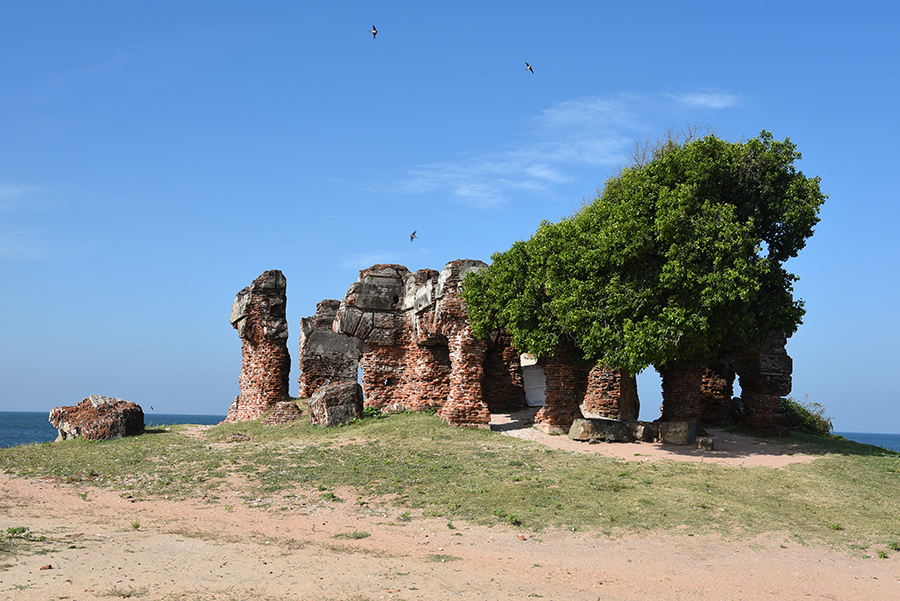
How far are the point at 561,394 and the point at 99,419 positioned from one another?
12.5 meters

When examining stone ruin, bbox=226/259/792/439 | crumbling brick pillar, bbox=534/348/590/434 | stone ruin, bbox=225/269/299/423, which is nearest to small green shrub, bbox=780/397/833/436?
stone ruin, bbox=226/259/792/439

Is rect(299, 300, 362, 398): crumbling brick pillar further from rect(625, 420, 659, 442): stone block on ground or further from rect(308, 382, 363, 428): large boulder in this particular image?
rect(625, 420, 659, 442): stone block on ground

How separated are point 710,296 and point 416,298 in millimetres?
9172

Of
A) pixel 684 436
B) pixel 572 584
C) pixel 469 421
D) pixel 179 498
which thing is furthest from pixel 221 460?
pixel 684 436

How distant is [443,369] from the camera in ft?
71.9

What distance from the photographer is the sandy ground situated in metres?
7.46

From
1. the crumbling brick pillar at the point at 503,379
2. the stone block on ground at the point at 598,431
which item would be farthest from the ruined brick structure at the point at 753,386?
the crumbling brick pillar at the point at 503,379

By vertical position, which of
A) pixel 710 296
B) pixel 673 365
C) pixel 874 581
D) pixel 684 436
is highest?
pixel 710 296

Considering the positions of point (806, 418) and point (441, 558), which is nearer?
point (441, 558)

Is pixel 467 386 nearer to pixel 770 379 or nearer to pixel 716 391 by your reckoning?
pixel 770 379

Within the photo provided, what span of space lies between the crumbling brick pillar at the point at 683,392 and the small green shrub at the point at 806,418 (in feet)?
15.7

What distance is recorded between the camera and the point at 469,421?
18734mm

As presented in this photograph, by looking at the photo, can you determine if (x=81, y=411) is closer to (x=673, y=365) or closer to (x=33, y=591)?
(x=33, y=591)

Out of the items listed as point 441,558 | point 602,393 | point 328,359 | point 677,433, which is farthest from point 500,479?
point 328,359
